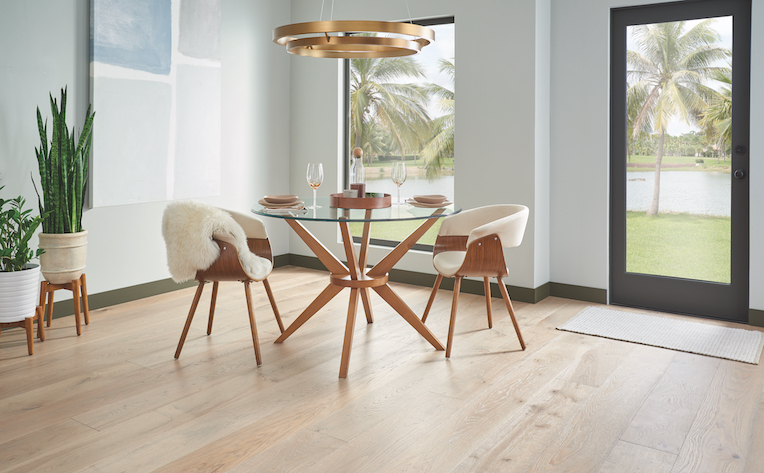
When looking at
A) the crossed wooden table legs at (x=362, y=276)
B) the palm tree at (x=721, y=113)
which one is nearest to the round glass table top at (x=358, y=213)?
the crossed wooden table legs at (x=362, y=276)

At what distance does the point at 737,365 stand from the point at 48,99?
4267 mm

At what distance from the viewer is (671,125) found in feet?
13.6

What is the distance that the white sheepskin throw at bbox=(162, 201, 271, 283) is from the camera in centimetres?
300

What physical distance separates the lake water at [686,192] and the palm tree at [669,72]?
2.1 inches

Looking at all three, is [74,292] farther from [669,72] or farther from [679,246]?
[669,72]

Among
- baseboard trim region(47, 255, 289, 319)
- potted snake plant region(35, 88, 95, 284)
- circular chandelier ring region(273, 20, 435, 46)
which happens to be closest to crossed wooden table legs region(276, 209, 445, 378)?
circular chandelier ring region(273, 20, 435, 46)

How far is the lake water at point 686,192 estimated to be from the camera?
399 cm

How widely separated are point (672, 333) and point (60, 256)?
3639 mm

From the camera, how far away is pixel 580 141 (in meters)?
4.45

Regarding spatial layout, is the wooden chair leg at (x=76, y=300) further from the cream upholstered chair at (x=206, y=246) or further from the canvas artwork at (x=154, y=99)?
the cream upholstered chair at (x=206, y=246)

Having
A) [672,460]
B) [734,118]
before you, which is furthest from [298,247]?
[672,460]

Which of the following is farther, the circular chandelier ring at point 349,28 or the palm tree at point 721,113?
the palm tree at point 721,113

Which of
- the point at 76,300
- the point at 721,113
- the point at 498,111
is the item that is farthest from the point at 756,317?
the point at 76,300

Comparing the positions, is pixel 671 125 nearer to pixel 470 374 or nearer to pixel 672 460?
pixel 470 374
